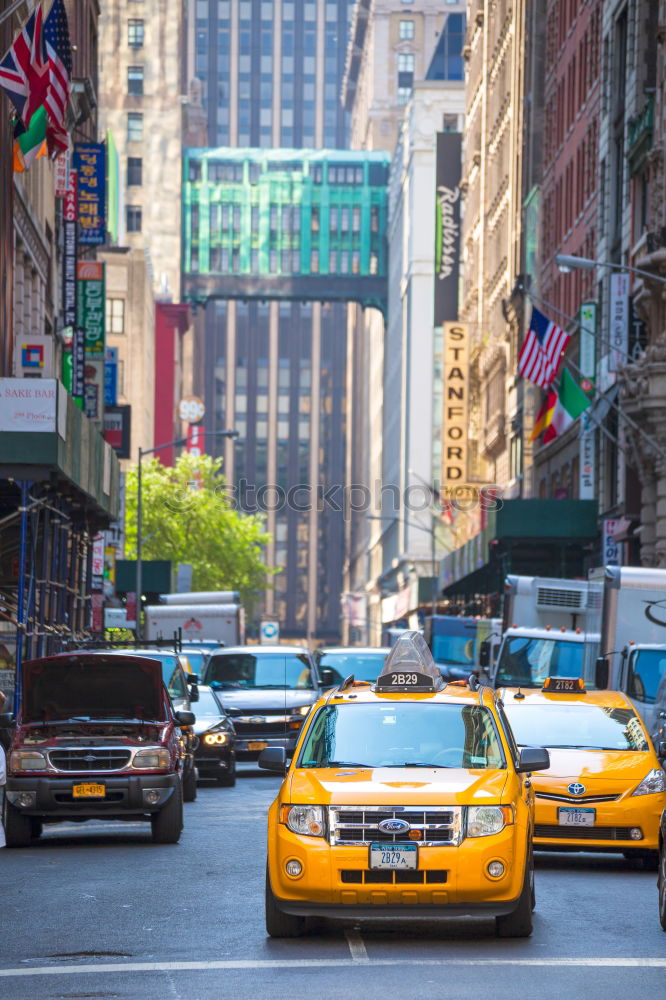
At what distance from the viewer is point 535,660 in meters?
32.1

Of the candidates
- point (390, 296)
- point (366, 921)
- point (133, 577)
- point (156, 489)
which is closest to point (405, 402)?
point (390, 296)

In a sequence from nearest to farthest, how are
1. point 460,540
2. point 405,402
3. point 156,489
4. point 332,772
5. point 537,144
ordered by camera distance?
1. point 332,772
2. point 537,144
3. point 156,489
4. point 460,540
5. point 405,402

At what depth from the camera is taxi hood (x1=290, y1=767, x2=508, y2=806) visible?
11.7 meters

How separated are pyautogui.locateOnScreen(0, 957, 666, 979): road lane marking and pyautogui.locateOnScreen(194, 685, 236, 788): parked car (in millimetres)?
16952

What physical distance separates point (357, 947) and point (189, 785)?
13.7 metres

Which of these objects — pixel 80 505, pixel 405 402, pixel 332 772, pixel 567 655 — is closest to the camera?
pixel 332 772

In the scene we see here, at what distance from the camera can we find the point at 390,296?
153750 millimetres

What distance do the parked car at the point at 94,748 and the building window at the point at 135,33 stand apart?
134334 mm

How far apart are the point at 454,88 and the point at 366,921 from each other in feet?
418

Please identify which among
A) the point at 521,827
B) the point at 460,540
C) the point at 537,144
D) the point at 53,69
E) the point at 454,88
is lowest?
the point at 460,540

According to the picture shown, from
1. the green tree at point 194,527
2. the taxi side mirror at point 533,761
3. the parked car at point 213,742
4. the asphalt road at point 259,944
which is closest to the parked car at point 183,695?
the parked car at point 213,742

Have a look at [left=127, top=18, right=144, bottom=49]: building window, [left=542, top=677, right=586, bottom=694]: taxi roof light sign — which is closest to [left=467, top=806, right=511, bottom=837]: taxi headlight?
[left=542, top=677, right=586, bottom=694]: taxi roof light sign

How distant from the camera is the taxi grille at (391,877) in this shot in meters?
11.5

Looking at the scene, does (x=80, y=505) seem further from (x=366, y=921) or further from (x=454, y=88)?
(x=454, y=88)
